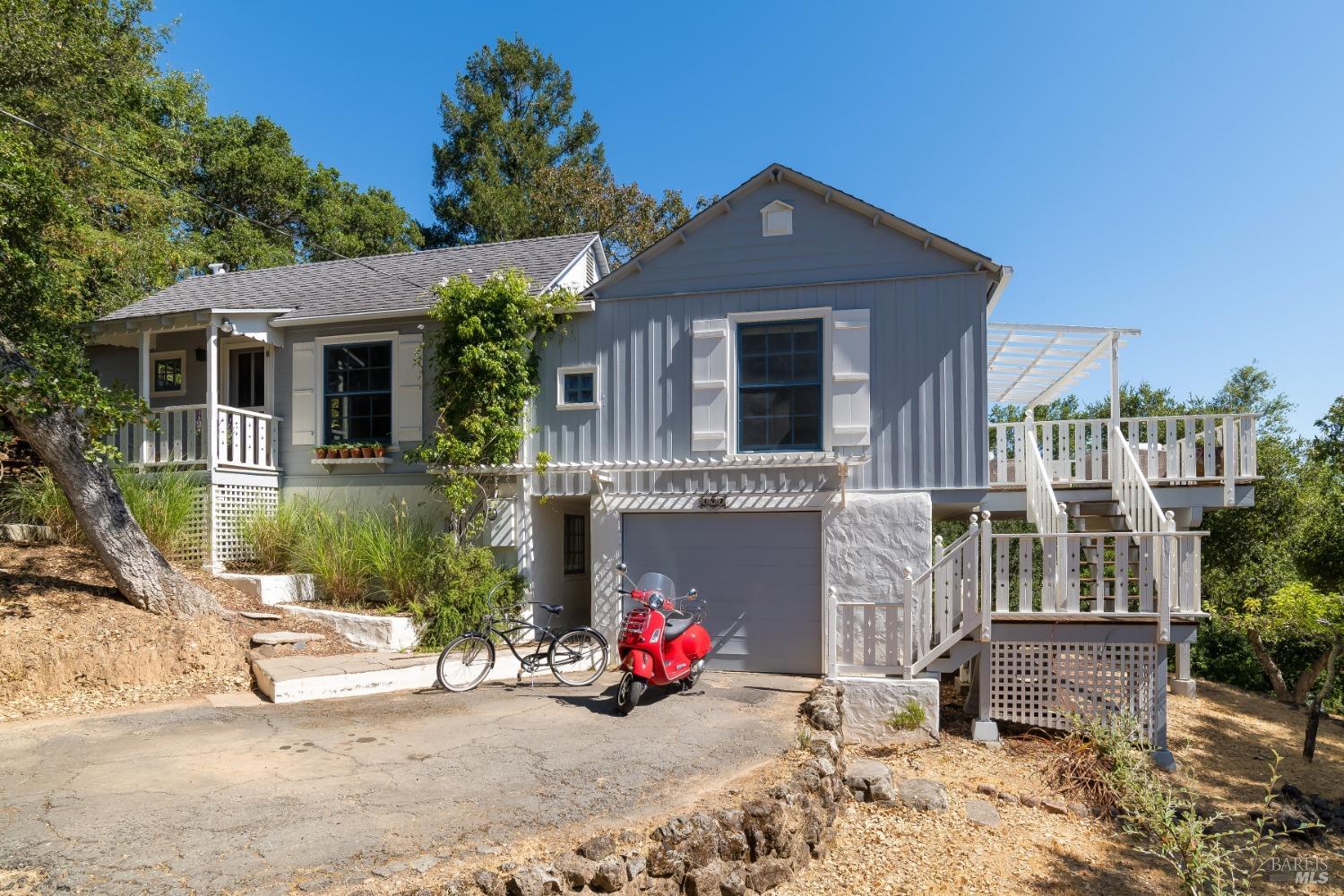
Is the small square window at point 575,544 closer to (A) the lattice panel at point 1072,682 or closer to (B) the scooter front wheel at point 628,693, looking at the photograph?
(B) the scooter front wheel at point 628,693

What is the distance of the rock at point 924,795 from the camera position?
6.55 m

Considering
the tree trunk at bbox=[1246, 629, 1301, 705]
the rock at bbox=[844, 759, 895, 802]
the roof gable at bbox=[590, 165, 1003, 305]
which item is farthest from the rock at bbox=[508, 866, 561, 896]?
the tree trunk at bbox=[1246, 629, 1301, 705]

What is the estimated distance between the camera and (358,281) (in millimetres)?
13789

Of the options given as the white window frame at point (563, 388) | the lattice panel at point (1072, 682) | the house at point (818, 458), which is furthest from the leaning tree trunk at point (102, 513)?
the lattice panel at point (1072, 682)

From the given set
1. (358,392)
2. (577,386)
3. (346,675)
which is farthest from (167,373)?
(346,675)

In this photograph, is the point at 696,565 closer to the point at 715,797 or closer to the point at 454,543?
the point at 454,543

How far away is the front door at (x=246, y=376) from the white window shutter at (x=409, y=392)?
2937 mm

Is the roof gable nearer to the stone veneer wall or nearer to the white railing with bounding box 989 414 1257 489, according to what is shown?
the white railing with bounding box 989 414 1257 489

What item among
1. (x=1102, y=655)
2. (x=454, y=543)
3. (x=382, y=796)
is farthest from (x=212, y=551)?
(x=1102, y=655)

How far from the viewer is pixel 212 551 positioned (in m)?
11.1

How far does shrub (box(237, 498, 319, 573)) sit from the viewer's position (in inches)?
438

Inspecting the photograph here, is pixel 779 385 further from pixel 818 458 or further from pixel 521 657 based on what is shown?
pixel 521 657

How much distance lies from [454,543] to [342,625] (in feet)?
5.32

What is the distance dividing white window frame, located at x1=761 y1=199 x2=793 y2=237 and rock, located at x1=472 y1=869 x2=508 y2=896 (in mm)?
8240
